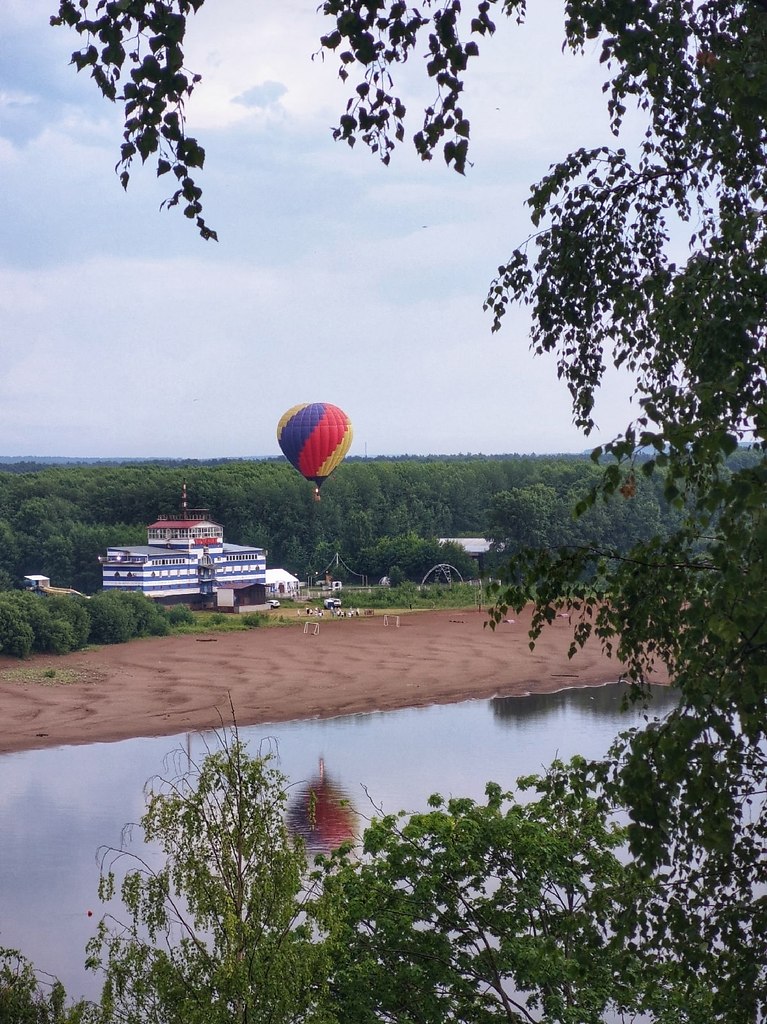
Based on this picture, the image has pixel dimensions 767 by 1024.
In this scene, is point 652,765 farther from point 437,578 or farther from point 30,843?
point 437,578

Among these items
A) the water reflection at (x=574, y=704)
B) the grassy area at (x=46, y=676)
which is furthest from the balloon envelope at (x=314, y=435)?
the water reflection at (x=574, y=704)

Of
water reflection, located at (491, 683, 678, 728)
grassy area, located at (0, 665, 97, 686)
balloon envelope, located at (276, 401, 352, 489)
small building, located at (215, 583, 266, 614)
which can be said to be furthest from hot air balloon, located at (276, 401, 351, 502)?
water reflection, located at (491, 683, 678, 728)

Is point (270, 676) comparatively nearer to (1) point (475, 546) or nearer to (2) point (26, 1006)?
(2) point (26, 1006)

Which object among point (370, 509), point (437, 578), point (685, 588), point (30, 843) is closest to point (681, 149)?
point (685, 588)

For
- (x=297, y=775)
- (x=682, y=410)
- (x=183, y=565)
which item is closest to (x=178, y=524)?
(x=183, y=565)

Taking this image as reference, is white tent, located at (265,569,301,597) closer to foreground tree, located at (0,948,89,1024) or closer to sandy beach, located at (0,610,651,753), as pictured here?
sandy beach, located at (0,610,651,753)

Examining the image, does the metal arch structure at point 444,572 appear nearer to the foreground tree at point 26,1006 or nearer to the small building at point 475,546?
the small building at point 475,546

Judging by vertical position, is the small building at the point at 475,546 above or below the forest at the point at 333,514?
below
